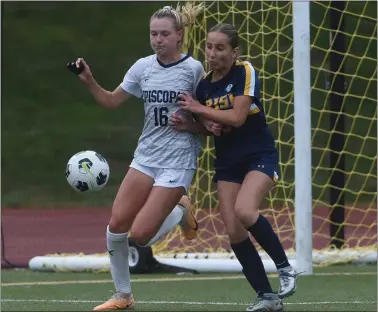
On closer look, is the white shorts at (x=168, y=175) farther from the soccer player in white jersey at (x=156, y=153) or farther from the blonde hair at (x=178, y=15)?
the blonde hair at (x=178, y=15)

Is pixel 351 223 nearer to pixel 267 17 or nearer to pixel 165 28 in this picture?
pixel 267 17

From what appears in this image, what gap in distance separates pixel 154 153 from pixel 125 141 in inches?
498

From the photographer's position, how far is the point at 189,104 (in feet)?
21.9

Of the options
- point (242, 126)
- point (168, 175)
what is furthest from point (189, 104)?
point (168, 175)

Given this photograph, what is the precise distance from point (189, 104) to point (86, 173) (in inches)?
31.8

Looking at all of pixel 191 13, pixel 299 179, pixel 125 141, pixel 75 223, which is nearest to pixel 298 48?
pixel 299 179

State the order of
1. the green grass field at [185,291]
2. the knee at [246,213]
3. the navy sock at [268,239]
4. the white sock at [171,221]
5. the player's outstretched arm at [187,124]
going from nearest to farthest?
the knee at [246,213] → the navy sock at [268,239] → the player's outstretched arm at [187,124] → the green grass field at [185,291] → the white sock at [171,221]

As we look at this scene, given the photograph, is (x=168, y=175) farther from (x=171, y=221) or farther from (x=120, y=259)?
(x=171, y=221)

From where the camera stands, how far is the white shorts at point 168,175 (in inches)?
272

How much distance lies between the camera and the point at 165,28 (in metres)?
6.82

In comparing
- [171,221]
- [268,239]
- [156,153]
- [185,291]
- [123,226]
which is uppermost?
[156,153]

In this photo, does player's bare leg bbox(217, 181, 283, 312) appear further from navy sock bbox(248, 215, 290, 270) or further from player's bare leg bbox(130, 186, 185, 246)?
player's bare leg bbox(130, 186, 185, 246)

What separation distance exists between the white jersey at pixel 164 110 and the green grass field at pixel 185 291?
980 mm

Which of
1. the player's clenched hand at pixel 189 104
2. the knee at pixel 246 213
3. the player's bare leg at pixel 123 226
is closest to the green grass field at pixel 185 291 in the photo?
the player's bare leg at pixel 123 226
